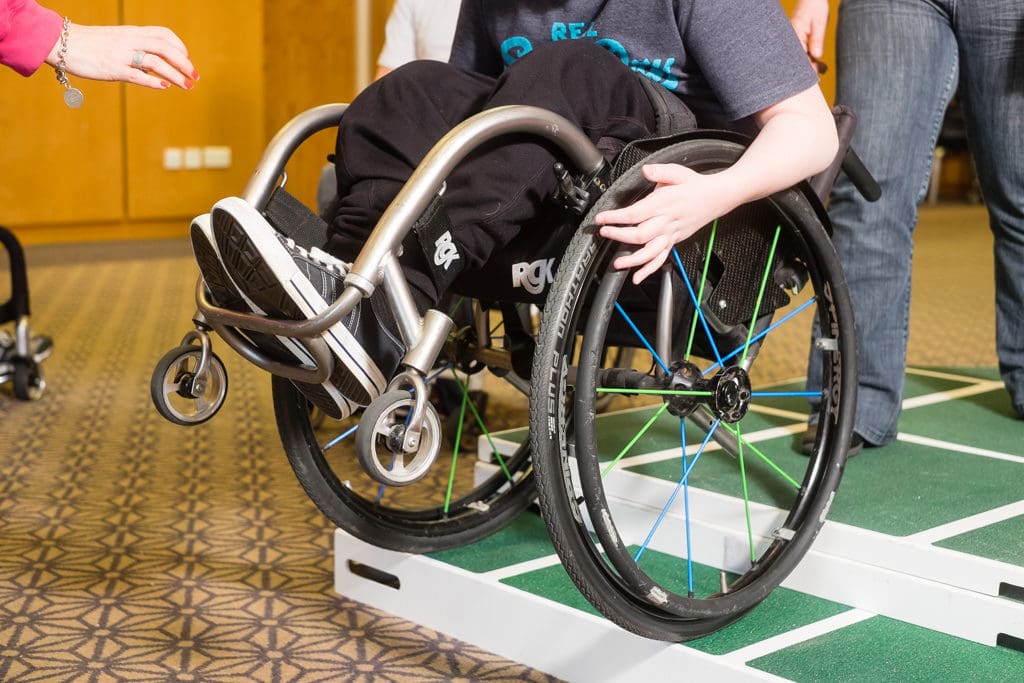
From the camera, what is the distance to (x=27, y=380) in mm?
2539

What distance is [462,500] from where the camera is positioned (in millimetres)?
1581

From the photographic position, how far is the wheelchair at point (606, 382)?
40.6 inches

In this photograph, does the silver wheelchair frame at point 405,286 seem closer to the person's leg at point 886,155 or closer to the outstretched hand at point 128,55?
the outstretched hand at point 128,55

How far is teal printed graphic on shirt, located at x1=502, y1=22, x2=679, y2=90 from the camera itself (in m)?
1.26

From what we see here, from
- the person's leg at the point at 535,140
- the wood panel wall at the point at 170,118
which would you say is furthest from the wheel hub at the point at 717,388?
the wood panel wall at the point at 170,118

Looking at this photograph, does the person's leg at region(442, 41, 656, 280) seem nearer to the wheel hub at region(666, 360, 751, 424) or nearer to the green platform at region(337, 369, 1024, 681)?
the wheel hub at region(666, 360, 751, 424)

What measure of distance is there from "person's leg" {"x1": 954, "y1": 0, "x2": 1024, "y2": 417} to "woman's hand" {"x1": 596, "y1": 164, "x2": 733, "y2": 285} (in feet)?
2.82

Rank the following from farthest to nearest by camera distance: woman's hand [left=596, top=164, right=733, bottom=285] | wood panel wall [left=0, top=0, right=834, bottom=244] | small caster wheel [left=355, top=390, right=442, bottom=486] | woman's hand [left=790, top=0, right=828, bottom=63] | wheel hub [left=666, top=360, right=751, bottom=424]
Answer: wood panel wall [left=0, top=0, right=834, bottom=244] → woman's hand [left=790, top=0, right=828, bottom=63] → wheel hub [left=666, top=360, right=751, bottom=424] → woman's hand [left=596, top=164, right=733, bottom=285] → small caster wheel [left=355, top=390, right=442, bottom=486]

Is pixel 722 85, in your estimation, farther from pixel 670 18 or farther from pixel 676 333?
pixel 676 333

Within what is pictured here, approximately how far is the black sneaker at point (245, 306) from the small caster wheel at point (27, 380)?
1583 millimetres

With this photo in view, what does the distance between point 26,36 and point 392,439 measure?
0.57m

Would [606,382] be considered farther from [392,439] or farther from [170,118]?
[170,118]

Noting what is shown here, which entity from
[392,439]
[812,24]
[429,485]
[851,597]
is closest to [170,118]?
[429,485]

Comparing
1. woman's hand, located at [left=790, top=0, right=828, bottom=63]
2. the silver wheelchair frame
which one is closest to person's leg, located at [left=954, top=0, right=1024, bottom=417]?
woman's hand, located at [left=790, top=0, right=828, bottom=63]
